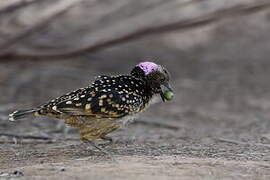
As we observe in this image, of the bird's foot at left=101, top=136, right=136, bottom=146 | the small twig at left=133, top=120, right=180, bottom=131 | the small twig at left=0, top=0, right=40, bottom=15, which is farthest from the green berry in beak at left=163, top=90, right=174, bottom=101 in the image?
the small twig at left=0, top=0, right=40, bottom=15

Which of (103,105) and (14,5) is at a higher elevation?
(14,5)

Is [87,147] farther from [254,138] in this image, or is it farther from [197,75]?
[197,75]

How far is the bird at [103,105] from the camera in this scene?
18.9 feet

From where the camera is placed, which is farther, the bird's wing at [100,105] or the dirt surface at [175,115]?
the bird's wing at [100,105]

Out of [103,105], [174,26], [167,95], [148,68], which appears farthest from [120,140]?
[174,26]

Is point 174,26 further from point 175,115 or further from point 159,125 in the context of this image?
point 159,125

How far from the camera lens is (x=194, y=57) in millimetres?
12305

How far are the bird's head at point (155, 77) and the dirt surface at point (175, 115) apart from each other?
1.69ft

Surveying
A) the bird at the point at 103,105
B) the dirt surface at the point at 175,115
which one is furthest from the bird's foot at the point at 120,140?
the bird at the point at 103,105

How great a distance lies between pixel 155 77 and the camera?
6191 mm

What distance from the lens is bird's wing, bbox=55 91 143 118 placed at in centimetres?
575

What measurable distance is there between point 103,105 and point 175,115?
3.93 metres

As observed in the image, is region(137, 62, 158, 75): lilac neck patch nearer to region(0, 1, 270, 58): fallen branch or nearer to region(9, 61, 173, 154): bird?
region(9, 61, 173, 154): bird

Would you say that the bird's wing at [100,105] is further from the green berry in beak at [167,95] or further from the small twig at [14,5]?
the small twig at [14,5]
